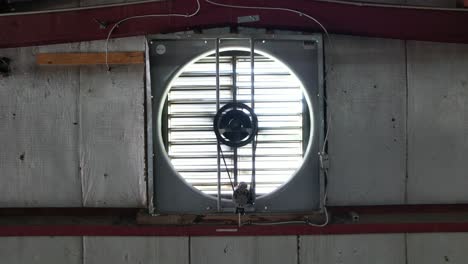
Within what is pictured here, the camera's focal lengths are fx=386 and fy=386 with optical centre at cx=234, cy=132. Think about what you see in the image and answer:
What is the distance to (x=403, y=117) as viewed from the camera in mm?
1892

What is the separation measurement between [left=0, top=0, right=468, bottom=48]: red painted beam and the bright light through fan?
205mm

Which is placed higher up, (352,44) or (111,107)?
(352,44)

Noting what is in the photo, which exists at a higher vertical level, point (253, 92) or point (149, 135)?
point (253, 92)

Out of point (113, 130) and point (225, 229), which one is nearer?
point (225, 229)

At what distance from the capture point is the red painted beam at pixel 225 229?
1799 mm

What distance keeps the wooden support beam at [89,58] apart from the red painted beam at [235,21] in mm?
84

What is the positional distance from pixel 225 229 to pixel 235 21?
957 mm

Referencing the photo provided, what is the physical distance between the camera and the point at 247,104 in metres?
1.84

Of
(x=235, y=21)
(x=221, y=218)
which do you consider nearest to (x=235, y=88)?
(x=235, y=21)

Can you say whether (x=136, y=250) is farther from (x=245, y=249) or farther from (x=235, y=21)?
(x=235, y=21)

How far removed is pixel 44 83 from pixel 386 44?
1692 millimetres

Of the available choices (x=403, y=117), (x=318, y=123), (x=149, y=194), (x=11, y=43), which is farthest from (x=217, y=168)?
(x=11, y=43)

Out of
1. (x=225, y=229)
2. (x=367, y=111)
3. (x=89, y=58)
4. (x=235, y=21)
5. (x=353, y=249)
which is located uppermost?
(x=235, y=21)

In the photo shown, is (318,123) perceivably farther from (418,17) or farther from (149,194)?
(149,194)
